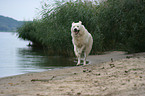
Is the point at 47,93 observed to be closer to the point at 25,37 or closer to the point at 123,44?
the point at 123,44

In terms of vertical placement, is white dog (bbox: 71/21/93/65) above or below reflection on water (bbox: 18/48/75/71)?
above

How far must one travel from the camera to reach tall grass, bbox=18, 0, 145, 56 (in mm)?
11234

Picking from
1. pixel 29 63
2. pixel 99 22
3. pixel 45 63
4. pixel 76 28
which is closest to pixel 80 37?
pixel 76 28

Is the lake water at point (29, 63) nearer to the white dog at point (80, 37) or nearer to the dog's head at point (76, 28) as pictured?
the white dog at point (80, 37)

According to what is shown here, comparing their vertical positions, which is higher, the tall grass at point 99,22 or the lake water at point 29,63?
the tall grass at point 99,22

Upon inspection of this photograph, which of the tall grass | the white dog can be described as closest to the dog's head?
the white dog

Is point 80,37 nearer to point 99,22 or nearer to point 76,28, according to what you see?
point 76,28

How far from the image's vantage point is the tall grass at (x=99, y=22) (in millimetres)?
Answer: 11234

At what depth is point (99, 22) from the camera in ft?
42.2

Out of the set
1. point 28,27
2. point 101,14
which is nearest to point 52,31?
point 101,14

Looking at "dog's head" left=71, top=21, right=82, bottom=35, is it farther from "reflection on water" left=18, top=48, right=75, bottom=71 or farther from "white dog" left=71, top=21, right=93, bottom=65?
"reflection on water" left=18, top=48, right=75, bottom=71

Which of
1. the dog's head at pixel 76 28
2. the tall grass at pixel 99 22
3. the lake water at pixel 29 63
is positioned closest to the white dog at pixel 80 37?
the dog's head at pixel 76 28

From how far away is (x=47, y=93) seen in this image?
3496 mm

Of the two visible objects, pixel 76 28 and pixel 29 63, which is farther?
pixel 29 63
